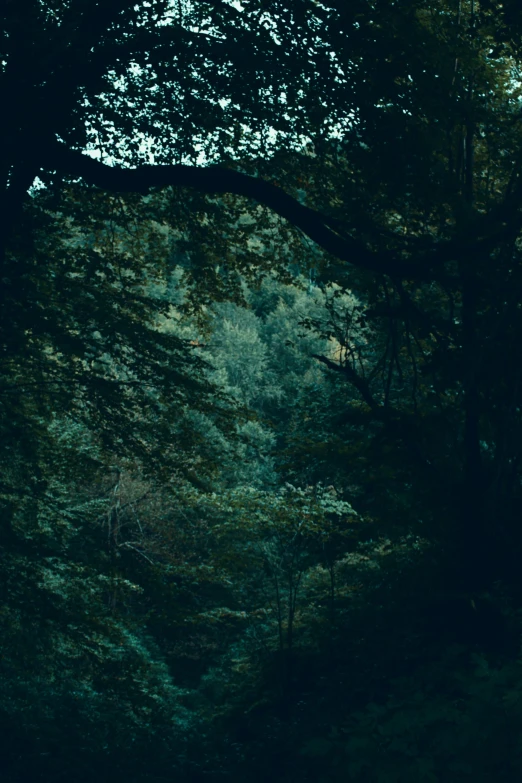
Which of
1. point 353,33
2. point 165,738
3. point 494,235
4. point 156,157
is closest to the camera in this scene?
point 494,235

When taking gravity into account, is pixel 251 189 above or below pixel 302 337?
below

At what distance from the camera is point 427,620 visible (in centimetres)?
617

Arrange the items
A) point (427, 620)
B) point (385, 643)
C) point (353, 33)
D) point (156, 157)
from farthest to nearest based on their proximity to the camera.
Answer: point (385, 643)
point (427, 620)
point (156, 157)
point (353, 33)

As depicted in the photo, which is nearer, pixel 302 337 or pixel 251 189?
pixel 251 189

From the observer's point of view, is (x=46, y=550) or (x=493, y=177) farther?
(x=493, y=177)

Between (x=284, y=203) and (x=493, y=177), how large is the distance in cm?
408

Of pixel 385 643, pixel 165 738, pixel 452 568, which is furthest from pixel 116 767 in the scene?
pixel 452 568

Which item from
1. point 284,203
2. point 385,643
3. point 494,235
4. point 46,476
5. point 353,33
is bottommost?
point 385,643

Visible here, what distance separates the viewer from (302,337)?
6.76 metres

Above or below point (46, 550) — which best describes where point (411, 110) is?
above

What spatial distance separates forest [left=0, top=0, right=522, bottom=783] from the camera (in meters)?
3.57

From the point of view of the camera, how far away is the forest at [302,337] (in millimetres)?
3566

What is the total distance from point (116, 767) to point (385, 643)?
9.75ft

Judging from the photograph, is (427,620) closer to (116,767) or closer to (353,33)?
(116,767)
